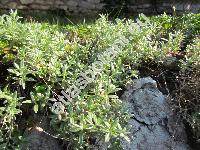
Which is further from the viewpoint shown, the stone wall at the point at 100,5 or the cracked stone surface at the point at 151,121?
the stone wall at the point at 100,5

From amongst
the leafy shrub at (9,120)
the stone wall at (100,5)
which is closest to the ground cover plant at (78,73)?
the leafy shrub at (9,120)

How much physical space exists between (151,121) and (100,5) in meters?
4.76

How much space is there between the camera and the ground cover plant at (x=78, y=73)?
260cm

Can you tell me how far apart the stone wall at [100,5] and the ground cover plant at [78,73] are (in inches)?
157

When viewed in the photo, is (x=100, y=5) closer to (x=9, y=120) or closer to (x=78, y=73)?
(x=78, y=73)

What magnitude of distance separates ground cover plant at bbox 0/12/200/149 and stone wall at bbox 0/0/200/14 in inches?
157

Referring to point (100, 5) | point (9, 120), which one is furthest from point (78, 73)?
point (100, 5)

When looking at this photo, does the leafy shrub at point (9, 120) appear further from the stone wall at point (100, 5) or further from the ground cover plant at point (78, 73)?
the stone wall at point (100, 5)

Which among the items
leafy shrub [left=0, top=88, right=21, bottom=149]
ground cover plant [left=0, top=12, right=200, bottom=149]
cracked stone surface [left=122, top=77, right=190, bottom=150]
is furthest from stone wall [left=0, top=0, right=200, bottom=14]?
leafy shrub [left=0, top=88, right=21, bottom=149]

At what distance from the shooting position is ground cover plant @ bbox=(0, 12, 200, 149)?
2602 millimetres

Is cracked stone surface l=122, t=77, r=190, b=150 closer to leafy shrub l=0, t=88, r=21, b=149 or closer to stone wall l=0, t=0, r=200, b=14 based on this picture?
leafy shrub l=0, t=88, r=21, b=149

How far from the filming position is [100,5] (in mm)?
7484

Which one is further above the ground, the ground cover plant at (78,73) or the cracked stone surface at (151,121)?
the ground cover plant at (78,73)

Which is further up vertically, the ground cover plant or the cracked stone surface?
the ground cover plant
